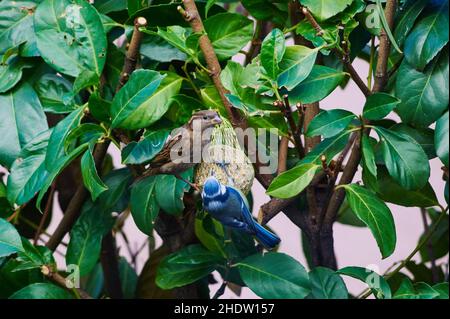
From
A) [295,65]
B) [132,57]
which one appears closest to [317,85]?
[295,65]

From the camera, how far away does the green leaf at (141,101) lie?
0.97 meters

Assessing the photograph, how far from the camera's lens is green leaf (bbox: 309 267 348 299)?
43.5 inches

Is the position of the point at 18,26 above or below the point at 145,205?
above

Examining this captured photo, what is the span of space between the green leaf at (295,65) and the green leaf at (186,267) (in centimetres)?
34

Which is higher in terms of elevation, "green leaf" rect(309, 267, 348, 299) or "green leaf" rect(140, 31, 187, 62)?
"green leaf" rect(140, 31, 187, 62)

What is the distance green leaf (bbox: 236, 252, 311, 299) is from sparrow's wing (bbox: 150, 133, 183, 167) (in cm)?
20

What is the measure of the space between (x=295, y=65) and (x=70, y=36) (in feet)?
1.07

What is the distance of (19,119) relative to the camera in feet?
3.74

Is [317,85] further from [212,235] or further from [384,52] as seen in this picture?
A: [212,235]

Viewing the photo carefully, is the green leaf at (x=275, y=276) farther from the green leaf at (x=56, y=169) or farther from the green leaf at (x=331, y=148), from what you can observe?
the green leaf at (x=56, y=169)

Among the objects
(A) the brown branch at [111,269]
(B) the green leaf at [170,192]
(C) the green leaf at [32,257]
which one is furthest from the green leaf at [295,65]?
(A) the brown branch at [111,269]

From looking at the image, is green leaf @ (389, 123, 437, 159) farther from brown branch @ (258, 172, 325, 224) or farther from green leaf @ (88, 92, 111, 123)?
green leaf @ (88, 92, 111, 123)

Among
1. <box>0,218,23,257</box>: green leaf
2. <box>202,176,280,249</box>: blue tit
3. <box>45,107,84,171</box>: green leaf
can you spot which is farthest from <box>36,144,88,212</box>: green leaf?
<box>202,176,280,249</box>: blue tit
